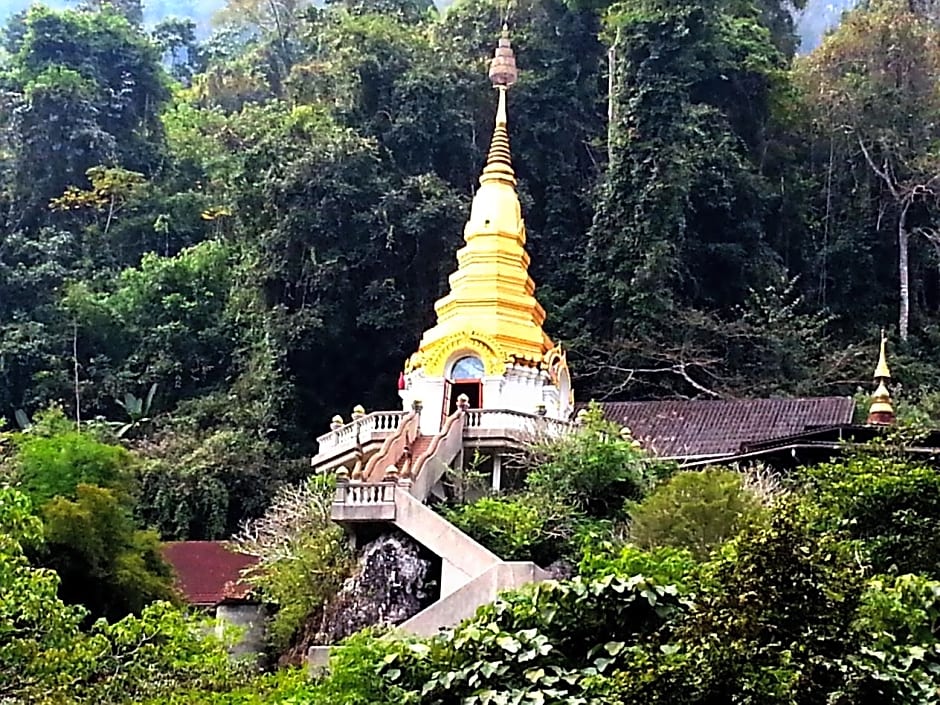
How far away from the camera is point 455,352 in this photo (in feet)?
87.9

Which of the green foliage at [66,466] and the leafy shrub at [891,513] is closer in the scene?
the leafy shrub at [891,513]

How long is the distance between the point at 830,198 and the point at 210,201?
58.3 ft

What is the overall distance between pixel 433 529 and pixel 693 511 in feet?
12.7

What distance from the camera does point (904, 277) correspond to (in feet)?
121

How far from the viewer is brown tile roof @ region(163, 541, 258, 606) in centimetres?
2512

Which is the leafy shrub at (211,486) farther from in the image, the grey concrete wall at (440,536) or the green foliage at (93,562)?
the grey concrete wall at (440,536)

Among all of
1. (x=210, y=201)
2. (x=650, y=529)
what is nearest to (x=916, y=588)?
(x=650, y=529)

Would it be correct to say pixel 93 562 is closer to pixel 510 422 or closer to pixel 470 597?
pixel 470 597

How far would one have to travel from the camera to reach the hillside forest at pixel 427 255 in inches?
891

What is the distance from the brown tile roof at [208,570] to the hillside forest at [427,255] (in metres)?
1.18

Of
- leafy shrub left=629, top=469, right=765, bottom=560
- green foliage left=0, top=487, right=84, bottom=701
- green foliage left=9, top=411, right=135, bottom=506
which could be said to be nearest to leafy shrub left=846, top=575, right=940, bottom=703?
leafy shrub left=629, top=469, right=765, bottom=560

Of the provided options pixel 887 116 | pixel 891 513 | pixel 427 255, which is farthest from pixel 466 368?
pixel 887 116

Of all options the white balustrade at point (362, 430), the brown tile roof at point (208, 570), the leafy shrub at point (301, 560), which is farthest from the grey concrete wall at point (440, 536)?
the brown tile roof at point (208, 570)

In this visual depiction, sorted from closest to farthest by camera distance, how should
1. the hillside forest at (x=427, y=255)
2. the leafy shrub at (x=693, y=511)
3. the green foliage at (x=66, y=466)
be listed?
the leafy shrub at (x=693, y=511)
the hillside forest at (x=427, y=255)
the green foliage at (x=66, y=466)
